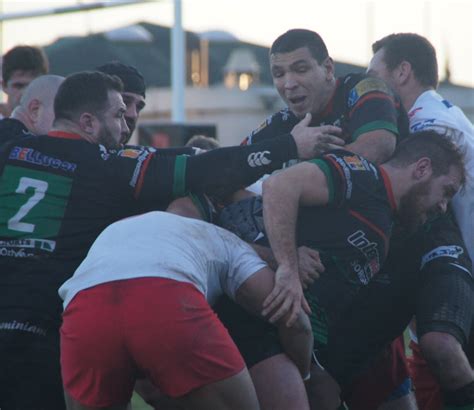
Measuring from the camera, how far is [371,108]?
526cm

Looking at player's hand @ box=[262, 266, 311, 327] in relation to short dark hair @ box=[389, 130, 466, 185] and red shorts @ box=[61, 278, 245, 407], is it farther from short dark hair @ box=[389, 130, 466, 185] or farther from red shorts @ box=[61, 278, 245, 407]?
short dark hair @ box=[389, 130, 466, 185]

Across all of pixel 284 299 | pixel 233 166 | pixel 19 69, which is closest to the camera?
pixel 284 299

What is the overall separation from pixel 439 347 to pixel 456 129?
122cm

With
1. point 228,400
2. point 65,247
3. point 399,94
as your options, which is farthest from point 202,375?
point 399,94

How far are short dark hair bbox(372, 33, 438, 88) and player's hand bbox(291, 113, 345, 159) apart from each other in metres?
1.28

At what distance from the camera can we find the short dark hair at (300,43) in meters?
5.57

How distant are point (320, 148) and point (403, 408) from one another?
168 centimetres

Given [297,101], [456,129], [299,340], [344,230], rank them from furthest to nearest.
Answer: [456,129]
[297,101]
[344,230]
[299,340]

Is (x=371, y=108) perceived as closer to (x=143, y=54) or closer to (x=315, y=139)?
(x=315, y=139)

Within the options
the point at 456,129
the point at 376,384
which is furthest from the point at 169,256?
the point at 456,129

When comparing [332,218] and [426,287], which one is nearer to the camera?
[332,218]

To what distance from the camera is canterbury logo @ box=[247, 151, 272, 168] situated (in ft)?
16.1

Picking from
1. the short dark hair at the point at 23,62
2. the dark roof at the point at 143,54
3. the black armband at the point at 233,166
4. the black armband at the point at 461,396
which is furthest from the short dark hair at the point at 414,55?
the dark roof at the point at 143,54

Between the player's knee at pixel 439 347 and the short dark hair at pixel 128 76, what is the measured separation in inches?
82.7
